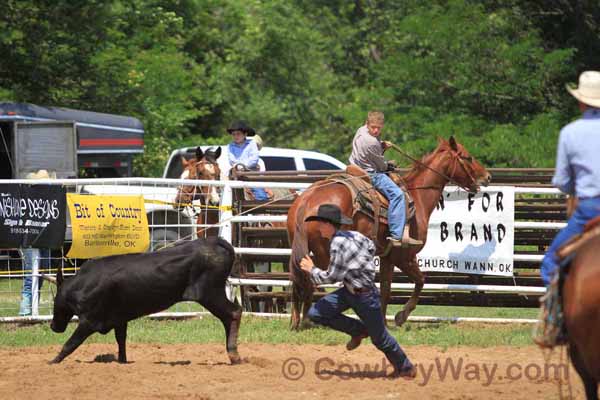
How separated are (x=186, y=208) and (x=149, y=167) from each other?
1602cm

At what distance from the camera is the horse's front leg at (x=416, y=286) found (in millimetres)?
12758

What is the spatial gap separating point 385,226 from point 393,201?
0.32m

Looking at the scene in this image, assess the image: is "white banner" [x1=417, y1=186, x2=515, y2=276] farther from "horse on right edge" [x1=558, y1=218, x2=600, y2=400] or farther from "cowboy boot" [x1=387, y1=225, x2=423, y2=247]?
"horse on right edge" [x1=558, y1=218, x2=600, y2=400]

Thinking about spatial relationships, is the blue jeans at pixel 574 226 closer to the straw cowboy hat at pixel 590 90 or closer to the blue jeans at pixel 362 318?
the straw cowboy hat at pixel 590 90

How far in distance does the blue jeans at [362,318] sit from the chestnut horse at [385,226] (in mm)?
2458

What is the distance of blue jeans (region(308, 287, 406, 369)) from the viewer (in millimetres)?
8812

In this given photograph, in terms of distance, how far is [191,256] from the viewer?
10.0 meters

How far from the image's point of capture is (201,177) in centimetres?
1494

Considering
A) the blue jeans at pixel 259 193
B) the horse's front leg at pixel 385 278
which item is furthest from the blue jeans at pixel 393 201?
the blue jeans at pixel 259 193

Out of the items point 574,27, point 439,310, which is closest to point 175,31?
point 574,27

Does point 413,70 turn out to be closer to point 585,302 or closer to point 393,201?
point 393,201

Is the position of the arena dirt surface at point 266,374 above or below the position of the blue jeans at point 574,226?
below

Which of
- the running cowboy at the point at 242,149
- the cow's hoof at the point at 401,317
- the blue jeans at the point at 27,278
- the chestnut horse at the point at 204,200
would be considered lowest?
the cow's hoof at the point at 401,317

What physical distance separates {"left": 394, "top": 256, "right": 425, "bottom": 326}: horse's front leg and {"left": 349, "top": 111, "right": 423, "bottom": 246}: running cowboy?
418mm
